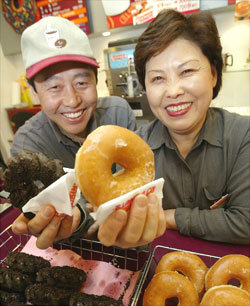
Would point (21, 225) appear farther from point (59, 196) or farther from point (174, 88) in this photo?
point (174, 88)

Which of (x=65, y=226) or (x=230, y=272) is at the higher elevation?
(x=65, y=226)

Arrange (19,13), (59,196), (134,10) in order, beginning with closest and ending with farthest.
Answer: (59,196)
(134,10)
(19,13)

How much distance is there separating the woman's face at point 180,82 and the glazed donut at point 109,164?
0.55 m

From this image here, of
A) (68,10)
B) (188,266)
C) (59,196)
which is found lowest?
(188,266)

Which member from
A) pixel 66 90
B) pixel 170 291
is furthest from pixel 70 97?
pixel 170 291

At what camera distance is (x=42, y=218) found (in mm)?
829

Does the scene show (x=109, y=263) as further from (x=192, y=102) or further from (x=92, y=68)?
(x=92, y=68)

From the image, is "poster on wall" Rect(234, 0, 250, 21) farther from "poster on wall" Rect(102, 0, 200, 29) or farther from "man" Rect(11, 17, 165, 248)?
"man" Rect(11, 17, 165, 248)

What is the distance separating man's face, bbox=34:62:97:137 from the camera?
1.43m

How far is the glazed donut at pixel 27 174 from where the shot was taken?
2.59 feet

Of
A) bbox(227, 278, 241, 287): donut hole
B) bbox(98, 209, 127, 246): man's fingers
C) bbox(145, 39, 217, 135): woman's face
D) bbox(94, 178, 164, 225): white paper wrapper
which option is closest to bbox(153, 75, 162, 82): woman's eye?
bbox(145, 39, 217, 135): woman's face

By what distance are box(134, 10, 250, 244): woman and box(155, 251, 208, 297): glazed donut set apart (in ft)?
0.83

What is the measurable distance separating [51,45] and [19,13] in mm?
3157

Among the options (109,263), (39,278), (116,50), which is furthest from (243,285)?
(116,50)
